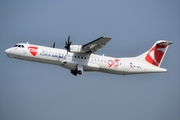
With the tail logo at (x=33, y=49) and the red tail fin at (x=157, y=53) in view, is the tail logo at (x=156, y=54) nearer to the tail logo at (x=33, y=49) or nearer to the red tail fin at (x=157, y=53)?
the red tail fin at (x=157, y=53)

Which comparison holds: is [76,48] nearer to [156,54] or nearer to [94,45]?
[94,45]

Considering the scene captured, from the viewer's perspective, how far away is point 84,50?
28312 mm

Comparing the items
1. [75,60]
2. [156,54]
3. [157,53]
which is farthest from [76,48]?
[157,53]

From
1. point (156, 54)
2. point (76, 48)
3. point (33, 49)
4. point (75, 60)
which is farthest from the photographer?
point (156, 54)

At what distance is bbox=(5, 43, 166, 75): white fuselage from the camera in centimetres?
2830

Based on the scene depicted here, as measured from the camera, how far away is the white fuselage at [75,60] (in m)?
28.3

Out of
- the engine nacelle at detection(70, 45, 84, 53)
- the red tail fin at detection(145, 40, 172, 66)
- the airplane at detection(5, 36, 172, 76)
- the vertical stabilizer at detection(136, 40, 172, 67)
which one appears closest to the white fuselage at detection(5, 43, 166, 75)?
the airplane at detection(5, 36, 172, 76)

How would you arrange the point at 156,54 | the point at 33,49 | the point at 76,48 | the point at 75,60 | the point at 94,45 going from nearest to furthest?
the point at 94,45 < the point at 76,48 < the point at 33,49 < the point at 75,60 < the point at 156,54

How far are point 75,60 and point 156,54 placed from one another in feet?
28.6

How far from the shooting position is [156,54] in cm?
3172

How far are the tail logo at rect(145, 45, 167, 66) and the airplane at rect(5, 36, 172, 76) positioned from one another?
0.89 metres

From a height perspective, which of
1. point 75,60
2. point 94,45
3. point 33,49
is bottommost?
point 75,60

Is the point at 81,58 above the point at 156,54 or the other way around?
the other way around

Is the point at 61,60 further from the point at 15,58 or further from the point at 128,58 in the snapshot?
the point at 128,58
